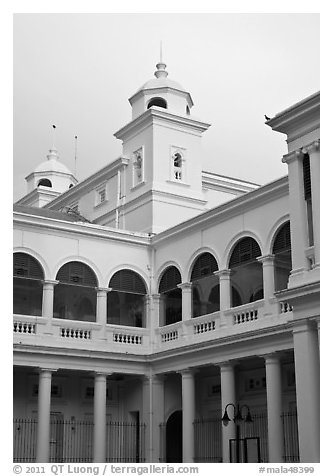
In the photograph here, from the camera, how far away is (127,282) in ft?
83.0

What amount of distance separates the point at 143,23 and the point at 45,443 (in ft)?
38.9

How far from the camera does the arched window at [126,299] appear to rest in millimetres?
25203

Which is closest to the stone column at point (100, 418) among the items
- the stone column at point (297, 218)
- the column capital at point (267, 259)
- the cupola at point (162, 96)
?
the column capital at point (267, 259)

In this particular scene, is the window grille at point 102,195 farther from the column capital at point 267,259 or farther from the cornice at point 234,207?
the column capital at point 267,259

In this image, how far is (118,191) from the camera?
30.1 m

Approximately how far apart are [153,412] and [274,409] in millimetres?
5553

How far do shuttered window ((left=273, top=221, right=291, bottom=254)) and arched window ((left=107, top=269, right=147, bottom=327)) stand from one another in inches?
228

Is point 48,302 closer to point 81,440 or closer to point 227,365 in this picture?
point 81,440

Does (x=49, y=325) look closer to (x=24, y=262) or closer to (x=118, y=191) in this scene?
(x=24, y=262)

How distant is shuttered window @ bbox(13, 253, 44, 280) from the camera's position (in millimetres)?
23297

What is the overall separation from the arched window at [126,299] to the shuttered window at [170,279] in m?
0.61
